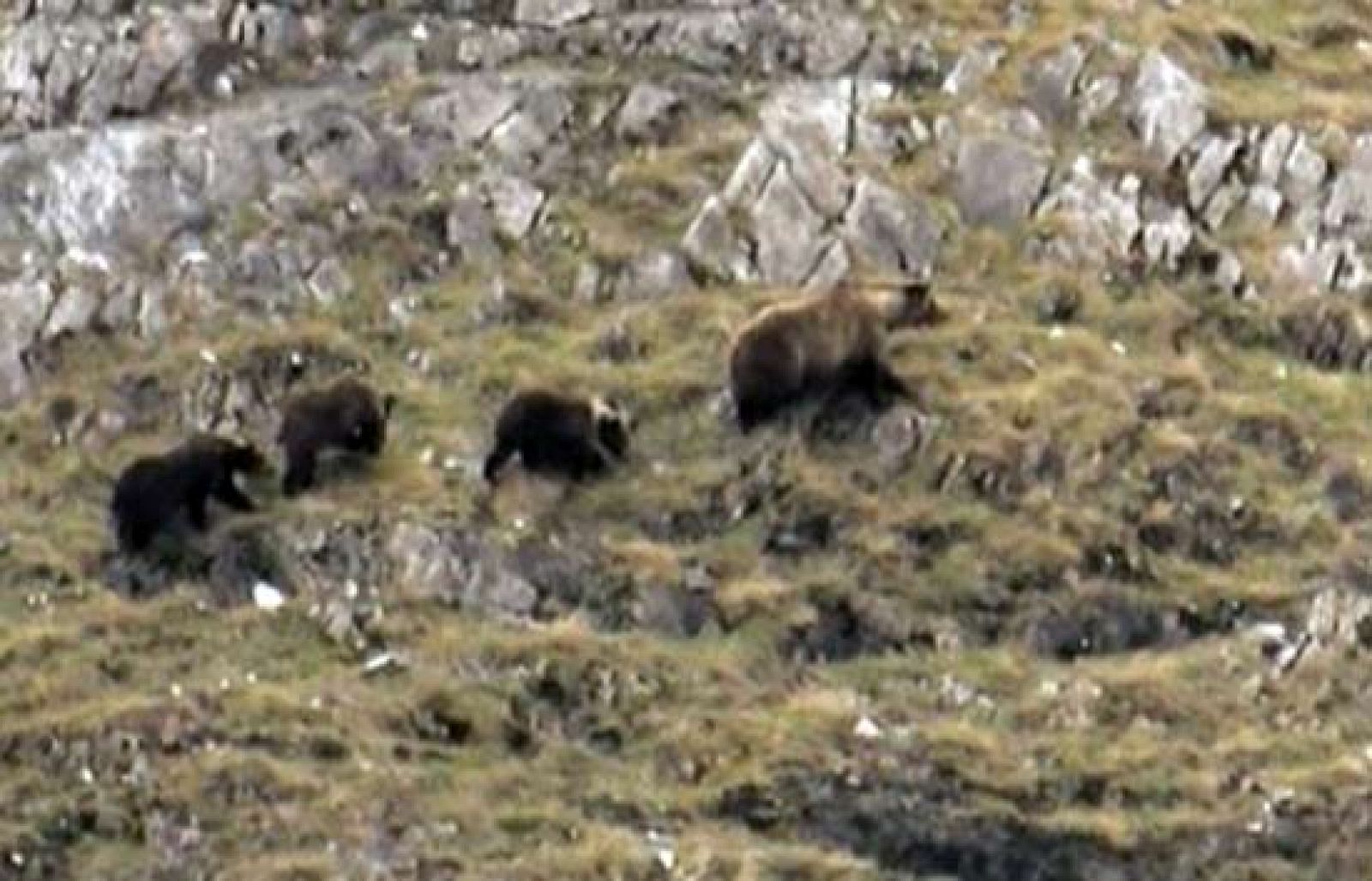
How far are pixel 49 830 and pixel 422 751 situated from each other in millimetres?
2717

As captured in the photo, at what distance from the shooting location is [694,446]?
34.9m

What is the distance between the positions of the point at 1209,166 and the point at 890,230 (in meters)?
3.01

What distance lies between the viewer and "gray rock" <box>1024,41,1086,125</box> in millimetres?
39344

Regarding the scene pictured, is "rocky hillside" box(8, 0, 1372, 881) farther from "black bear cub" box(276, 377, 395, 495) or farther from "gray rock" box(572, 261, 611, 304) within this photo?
"black bear cub" box(276, 377, 395, 495)

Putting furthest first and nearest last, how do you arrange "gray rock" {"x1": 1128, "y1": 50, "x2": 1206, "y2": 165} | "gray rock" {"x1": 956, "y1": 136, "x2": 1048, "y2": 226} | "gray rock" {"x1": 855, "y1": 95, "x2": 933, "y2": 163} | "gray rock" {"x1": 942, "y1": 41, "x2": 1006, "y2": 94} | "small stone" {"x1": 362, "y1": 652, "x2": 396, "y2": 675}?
"gray rock" {"x1": 942, "y1": 41, "x2": 1006, "y2": 94}, "gray rock" {"x1": 1128, "y1": 50, "x2": 1206, "y2": 165}, "gray rock" {"x1": 855, "y1": 95, "x2": 933, "y2": 163}, "gray rock" {"x1": 956, "y1": 136, "x2": 1048, "y2": 226}, "small stone" {"x1": 362, "y1": 652, "x2": 396, "y2": 675}

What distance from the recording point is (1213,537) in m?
33.5

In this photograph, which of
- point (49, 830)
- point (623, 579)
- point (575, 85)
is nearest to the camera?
point (49, 830)

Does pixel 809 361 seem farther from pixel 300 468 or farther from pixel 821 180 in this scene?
pixel 300 468

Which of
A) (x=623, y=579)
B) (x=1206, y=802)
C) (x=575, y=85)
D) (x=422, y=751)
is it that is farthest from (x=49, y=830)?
Answer: (x=575, y=85)

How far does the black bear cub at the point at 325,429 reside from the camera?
34312 mm

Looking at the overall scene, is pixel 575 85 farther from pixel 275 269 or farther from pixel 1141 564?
pixel 1141 564

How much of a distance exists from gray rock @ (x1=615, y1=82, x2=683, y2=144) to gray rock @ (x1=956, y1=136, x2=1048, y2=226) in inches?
108

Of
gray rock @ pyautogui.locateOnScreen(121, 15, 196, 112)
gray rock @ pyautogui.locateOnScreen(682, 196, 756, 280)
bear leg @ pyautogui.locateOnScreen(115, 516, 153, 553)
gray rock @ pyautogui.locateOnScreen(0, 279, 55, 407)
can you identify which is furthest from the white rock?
gray rock @ pyautogui.locateOnScreen(121, 15, 196, 112)

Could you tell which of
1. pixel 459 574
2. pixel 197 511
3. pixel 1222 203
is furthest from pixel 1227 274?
pixel 197 511
